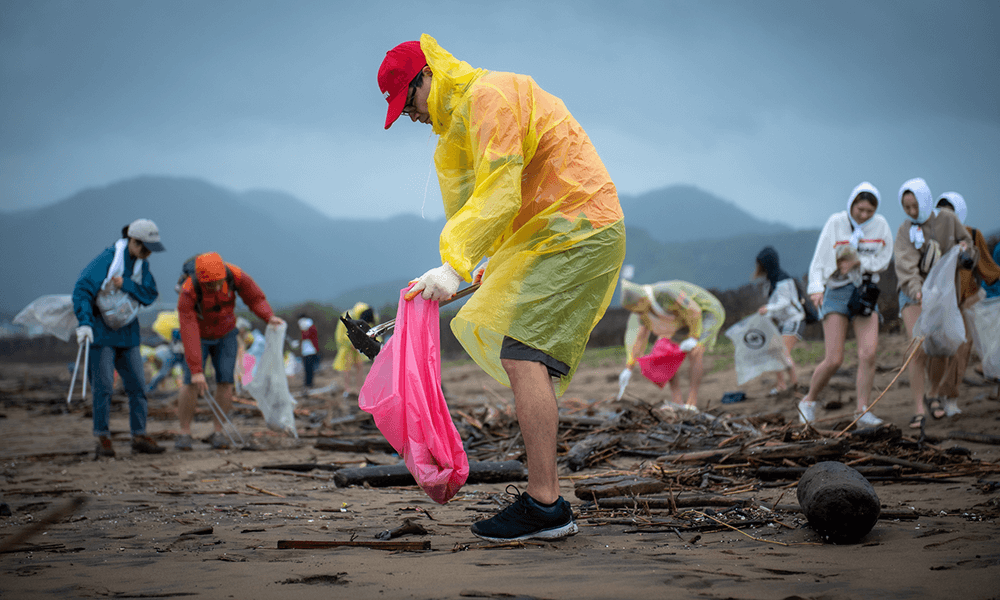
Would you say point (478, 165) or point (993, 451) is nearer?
point (478, 165)

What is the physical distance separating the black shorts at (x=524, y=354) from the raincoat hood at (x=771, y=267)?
21.4 ft

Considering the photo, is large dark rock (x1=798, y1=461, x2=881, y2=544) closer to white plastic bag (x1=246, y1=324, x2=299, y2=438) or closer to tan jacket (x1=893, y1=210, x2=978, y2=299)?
tan jacket (x1=893, y1=210, x2=978, y2=299)

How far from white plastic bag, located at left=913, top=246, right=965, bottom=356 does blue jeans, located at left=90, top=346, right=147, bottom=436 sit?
6166 mm

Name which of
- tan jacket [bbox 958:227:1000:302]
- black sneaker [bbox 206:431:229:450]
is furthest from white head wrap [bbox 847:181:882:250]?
black sneaker [bbox 206:431:229:450]

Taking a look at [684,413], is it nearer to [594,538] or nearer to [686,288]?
[686,288]

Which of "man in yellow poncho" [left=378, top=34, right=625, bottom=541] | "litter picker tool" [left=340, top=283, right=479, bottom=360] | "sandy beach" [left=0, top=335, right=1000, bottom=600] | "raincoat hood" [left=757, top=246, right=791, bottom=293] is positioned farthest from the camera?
"raincoat hood" [left=757, top=246, right=791, bottom=293]

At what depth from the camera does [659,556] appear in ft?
6.90

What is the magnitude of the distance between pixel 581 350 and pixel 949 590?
1.35 m

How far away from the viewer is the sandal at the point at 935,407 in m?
5.66

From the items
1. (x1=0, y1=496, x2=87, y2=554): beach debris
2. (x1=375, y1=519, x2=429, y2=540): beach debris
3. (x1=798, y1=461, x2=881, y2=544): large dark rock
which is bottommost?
(x1=0, y1=496, x2=87, y2=554): beach debris

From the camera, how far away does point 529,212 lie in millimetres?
2574

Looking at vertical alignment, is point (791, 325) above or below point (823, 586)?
above

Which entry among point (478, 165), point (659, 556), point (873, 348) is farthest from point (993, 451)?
point (478, 165)

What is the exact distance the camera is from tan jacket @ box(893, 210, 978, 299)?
560 cm
